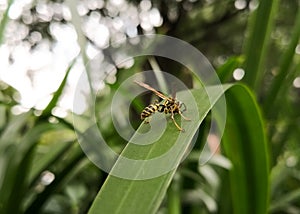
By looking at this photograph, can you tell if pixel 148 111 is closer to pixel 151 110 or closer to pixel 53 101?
pixel 151 110

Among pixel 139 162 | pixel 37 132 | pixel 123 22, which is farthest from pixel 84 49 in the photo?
pixel 123 22

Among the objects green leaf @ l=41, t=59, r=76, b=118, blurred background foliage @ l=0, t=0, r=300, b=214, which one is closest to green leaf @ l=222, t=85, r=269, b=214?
blurred background foliage @ l=0, t=0, r=300, b=214

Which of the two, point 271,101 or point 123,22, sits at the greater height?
point 123,22

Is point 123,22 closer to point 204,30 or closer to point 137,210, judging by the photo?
point 204,30

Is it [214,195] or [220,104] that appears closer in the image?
[220,104]

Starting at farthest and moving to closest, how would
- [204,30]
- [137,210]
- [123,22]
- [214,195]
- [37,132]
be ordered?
[204,30], [123,22], [214,195], [37,132], [137,210]

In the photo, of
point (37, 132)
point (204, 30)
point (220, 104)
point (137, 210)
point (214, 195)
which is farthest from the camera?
point (204, 30)

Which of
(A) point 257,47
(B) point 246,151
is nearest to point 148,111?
(B) point 246,151
